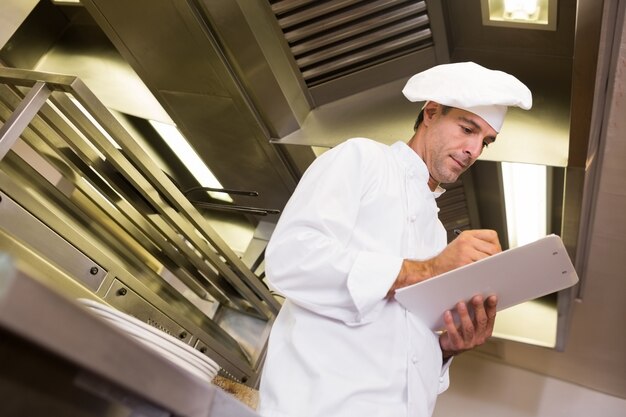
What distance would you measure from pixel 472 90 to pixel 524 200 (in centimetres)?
115

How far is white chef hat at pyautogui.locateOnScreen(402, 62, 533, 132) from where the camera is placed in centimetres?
140

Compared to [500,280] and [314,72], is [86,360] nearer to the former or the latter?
[500,280]

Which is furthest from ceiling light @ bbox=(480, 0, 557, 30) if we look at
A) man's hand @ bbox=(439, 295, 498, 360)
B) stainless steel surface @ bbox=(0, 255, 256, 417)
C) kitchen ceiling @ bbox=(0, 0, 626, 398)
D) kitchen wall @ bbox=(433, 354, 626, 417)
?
kitchen wall @ bbox=(433, 354, 626, 417)

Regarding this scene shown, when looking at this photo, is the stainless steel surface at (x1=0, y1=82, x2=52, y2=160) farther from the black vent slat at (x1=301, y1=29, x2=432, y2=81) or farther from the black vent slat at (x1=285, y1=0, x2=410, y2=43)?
the black vent slat at (x1=301, y1=29, x2=432, y2=81)

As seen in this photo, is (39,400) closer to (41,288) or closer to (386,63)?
(41,288)

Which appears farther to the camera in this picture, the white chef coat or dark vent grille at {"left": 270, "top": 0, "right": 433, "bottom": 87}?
dark vent grille at {"left": 270, "top": 0, "right": 433, "bottom": 87}

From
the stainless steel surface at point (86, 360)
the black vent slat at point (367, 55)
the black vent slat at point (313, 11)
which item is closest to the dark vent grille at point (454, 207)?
the black vent slat at point (367, 55)

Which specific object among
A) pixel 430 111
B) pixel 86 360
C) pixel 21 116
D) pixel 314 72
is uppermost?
pixel 314 72

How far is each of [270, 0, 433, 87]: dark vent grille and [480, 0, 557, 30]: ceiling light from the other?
0.58 ft

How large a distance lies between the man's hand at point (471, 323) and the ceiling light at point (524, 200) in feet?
2.89

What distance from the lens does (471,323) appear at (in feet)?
4.00

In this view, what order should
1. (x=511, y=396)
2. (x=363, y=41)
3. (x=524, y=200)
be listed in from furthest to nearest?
(x=511, y=396)
(x=524, y=200)
(x=363, y=41)

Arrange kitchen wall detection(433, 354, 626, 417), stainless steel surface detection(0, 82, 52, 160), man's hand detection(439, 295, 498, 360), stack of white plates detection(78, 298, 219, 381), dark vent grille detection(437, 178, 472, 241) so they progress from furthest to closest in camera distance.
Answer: kitchen wall detection(433, 354, 626, 417) → dark vent grille detection(437, 178, 472, 241) → stainless steel surface detection(0, 82, 52, 160) → man's hand detection(439, 295, 498, 360) → stack of white plates detection(78, 298, 219, 381)

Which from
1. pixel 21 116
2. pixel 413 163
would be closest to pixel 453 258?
pixel 413 163
